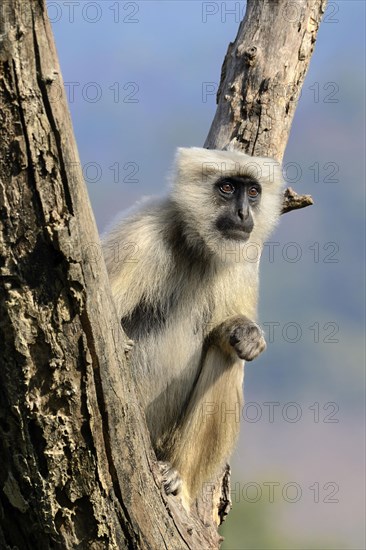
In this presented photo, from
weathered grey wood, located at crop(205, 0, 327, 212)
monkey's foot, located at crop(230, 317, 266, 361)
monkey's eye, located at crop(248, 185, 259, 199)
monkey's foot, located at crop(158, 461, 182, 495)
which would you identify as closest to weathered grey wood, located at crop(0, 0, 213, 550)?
monkey's foot, located at crop(158, 461, 182, 495)

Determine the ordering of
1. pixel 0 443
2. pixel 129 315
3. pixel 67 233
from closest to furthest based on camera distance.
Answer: pixel 67 233 < pixel 0 443 < pixel 129 315

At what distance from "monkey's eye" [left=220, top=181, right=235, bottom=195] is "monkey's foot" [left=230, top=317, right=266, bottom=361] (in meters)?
1.19

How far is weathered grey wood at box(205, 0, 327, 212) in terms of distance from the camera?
22.1ft

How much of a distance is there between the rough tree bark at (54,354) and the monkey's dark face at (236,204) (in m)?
2.31

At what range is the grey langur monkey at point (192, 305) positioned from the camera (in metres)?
5.82

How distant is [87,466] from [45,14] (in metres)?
2.17

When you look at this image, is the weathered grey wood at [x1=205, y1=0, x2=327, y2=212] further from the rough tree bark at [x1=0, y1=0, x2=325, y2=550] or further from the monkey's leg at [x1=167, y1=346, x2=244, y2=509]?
the rough tree bark at [x1=0, y1=0, x2=325, y2=550]

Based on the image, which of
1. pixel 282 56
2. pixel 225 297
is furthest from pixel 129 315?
pixel 282 56

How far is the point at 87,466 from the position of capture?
397 centimetres

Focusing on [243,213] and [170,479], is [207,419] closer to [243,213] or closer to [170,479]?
[170,479]

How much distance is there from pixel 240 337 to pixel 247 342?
0.21 ft

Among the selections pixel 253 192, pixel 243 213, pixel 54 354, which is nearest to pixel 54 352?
pixel 54 354

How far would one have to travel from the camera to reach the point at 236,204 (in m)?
6.28

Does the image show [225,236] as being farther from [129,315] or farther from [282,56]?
[282,56]
